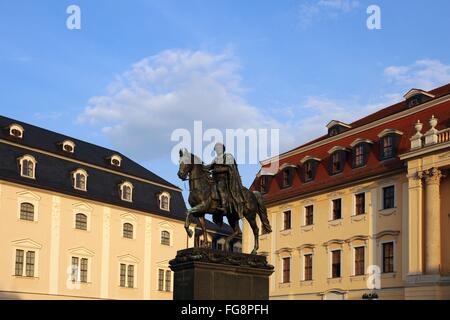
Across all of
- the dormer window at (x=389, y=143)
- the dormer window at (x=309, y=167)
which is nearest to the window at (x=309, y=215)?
the dormer window at (x=309, y=167)

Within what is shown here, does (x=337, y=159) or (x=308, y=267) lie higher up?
(x=337, y=159)

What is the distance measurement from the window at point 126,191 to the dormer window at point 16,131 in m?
9.99

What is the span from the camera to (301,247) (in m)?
50.6

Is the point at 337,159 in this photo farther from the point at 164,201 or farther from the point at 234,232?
the point at 234,232

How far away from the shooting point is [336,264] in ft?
156

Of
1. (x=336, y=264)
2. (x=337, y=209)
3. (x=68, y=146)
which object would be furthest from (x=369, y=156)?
(x=68, y=146)

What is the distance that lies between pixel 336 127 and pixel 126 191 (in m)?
20.5

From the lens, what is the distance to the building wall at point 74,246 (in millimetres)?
51969

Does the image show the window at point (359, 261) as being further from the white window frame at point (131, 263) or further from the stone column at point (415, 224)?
the white window frame at point (131, 263)

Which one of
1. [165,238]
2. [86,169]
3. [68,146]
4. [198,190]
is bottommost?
[198,190]
